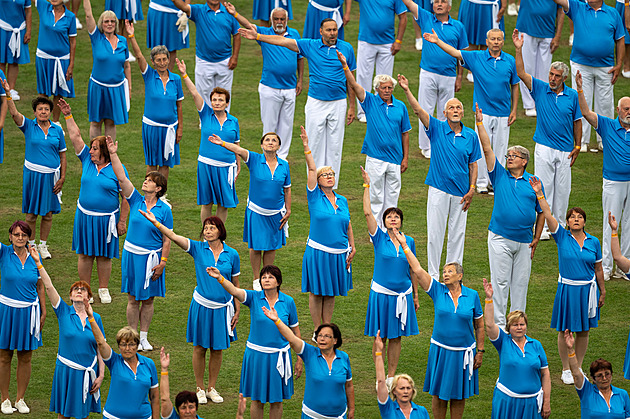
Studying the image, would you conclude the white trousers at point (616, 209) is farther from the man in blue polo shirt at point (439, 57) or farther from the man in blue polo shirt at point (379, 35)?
the man in blue polo shirt at point (379, 35)

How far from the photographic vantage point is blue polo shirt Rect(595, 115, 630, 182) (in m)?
11.2

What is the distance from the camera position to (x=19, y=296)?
903 cm

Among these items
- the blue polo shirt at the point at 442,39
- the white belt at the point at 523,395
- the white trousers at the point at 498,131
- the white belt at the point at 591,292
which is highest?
the blue polo shirt at the point at 442,39

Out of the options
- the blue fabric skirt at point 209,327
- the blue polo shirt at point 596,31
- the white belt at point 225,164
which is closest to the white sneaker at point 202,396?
the blue fabric skirt at point 209,327

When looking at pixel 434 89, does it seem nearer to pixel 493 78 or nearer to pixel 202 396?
pixel 493 78

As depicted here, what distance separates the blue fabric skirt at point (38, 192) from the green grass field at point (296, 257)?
30.0 inches

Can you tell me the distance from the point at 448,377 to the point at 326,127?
4497 mm

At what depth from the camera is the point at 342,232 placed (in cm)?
991

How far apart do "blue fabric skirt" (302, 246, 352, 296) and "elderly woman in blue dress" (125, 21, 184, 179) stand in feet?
9.97

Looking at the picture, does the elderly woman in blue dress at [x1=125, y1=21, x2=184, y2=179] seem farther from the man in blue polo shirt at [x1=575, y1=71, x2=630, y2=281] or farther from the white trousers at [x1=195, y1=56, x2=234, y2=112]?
the man in blue polo shirt at [x1=575, y1=71, x2=630, y2=281]

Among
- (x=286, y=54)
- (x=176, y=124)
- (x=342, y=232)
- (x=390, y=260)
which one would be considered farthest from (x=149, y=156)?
(x=390, y=260)

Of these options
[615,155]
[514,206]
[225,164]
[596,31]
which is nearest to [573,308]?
[514,206]

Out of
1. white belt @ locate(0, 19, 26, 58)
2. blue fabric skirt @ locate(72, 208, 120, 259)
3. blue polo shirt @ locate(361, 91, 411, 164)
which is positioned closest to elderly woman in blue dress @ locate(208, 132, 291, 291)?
blue polo shirt @ locate(361, 91, 411, 164)

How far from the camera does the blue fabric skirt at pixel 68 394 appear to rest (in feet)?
27.8
